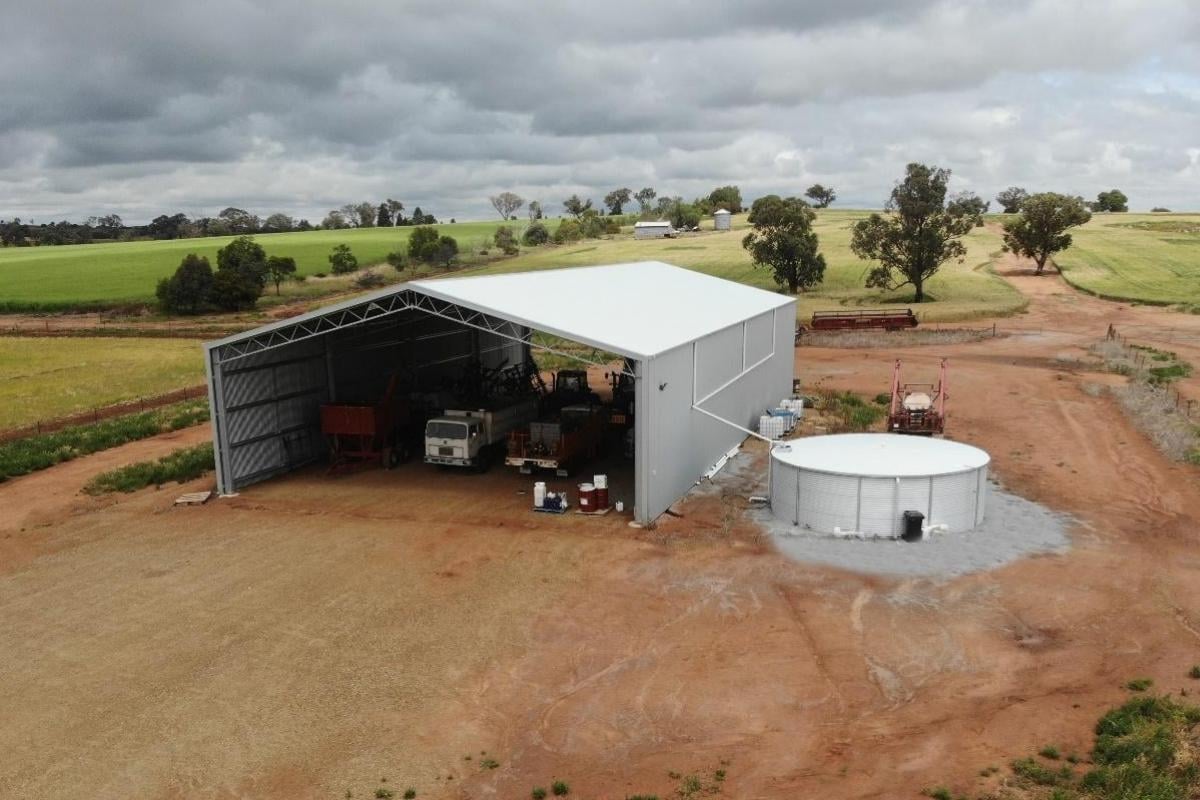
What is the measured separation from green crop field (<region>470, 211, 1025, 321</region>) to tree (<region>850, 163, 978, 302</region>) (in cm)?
286

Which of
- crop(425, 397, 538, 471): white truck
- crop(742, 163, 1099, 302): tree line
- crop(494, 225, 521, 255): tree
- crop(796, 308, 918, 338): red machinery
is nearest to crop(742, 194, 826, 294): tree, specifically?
crop(742, 163, 1099, 302): tree line

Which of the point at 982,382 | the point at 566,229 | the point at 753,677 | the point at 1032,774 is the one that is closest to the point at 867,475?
the point at 753,677

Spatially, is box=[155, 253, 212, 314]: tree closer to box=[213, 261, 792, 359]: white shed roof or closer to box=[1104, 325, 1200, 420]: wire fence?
box=[213, 261, 792, 359]: white shed roof

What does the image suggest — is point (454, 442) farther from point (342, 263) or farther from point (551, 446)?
point (342, 263)

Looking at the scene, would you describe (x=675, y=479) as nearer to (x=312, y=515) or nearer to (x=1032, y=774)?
(x=312, y=515)

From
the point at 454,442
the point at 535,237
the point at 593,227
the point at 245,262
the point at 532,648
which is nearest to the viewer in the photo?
the point at 532,648

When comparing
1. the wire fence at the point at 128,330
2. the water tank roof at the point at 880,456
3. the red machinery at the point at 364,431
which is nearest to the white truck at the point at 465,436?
the red machinery at the point at 364,431

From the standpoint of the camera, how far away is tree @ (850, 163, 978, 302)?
72375mm

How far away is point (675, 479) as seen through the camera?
23.8 meters

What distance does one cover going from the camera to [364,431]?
28.2m

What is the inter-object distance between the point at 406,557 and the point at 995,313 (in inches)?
2284

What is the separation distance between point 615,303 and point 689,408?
5.40m

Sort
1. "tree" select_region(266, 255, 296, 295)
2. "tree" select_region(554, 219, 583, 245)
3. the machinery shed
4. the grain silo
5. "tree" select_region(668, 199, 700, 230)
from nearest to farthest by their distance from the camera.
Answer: the grain silo, the machinery shed, "tree" select_region(266, 255, 296, 295), "tree" select_region(554, 219, 583, 245), "tree" select_region(668, 199, 700, 230)

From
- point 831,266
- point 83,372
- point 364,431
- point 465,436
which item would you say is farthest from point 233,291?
point 465,436
